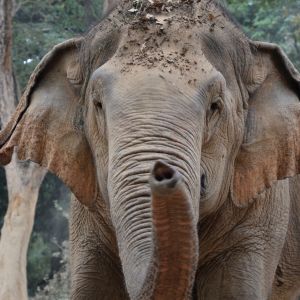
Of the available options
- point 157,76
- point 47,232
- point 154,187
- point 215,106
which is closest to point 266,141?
point 215,106

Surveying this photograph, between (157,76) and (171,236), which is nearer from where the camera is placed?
(171,236)

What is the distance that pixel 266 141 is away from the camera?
650cm

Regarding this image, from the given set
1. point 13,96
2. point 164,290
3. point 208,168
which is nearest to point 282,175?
point 208,168

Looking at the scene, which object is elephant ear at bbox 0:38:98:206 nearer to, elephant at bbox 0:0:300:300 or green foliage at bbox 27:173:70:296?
elephant at bbox 0:0:300:300

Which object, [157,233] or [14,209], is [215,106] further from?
[14,209]

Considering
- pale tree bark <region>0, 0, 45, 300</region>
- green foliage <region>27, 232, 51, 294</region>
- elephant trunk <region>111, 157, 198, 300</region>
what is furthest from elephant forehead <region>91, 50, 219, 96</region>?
green foliage <region>27, 232, 51, 294</region>

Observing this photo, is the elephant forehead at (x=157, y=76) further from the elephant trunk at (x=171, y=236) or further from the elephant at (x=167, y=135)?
the elephant trunk at (x=171, y=236)

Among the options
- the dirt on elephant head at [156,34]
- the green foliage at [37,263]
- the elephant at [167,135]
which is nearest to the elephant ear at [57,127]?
the elephant at [167,135]

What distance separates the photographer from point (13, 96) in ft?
54.6

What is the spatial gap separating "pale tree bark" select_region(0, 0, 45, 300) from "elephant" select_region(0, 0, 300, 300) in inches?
373

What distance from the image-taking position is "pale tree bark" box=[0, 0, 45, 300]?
53.6ft

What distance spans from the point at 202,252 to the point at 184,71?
1.25m

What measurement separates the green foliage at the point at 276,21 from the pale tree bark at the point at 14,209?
12.8 feet

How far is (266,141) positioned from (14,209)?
10.5 m
